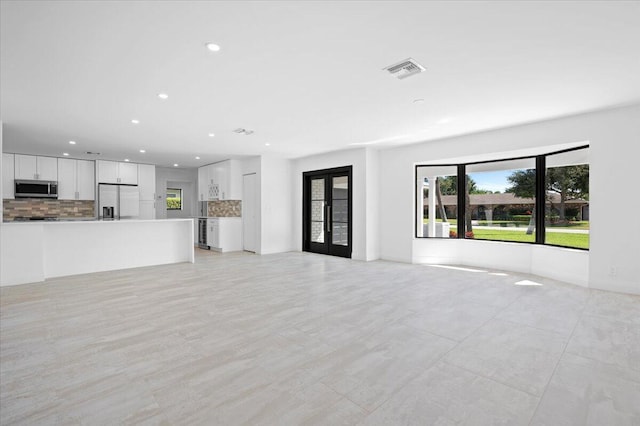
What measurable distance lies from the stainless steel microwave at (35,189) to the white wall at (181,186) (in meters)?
2.93

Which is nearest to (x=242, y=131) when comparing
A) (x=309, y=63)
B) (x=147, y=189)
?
(x=309, y=63)

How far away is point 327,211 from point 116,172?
6.11m

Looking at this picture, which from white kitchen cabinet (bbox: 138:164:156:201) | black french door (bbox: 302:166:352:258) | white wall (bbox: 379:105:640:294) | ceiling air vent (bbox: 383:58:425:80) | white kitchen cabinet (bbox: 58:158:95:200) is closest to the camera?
ceiling air vent (bbox: 383:58:425:80)

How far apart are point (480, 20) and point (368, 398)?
2794mm

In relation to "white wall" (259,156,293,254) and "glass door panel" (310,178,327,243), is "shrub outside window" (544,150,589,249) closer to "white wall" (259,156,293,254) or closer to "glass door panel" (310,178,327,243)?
"glass door panel" (310,178,327,243)

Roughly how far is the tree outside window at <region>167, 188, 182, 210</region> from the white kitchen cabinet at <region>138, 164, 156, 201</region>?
1.28m

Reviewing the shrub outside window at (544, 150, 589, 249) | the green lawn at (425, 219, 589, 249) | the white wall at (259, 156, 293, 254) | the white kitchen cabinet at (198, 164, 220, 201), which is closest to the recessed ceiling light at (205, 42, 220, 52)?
the white wall at (259, 156, 293, 254)

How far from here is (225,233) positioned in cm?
883

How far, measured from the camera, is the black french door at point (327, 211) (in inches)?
304

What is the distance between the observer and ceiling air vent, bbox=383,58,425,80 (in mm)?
3047

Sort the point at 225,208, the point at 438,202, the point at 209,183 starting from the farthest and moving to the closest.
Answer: the point at 209,183 < the point at 225,208 < the point at 438,202

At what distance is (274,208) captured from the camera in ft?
28.1

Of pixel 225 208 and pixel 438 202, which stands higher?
pixel 438 202

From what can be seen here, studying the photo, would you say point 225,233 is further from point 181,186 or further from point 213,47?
point 213,47
